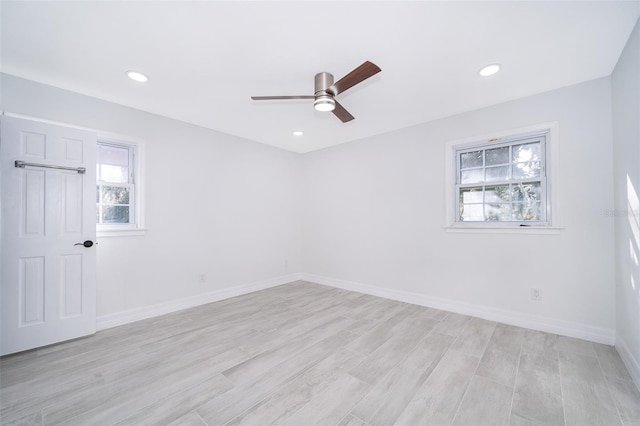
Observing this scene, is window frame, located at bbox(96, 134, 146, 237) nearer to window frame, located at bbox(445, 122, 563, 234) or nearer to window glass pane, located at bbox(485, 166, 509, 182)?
window frame, located at bbox(445, 122, 563, 234)

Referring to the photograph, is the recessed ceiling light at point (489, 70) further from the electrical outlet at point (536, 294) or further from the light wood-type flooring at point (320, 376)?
the light wood-type flooring at point (320, 376)

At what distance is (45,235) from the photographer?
8.73 feet

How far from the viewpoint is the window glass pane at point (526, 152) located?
121 inches

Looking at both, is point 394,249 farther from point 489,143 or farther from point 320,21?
point 320,21

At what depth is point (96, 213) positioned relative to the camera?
302 cm

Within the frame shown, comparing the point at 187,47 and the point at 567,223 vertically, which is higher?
the point at 187,47

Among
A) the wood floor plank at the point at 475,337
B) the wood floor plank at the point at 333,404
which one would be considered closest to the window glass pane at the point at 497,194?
the wood floor plank at the point at 475,337

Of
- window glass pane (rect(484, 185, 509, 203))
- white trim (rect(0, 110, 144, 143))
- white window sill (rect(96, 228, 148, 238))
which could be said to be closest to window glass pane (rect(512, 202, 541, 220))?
window glass pane (rect(484, 185, 509, 203))

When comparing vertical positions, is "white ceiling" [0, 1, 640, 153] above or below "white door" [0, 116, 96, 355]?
above

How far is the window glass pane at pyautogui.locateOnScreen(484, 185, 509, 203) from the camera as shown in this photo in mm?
3235

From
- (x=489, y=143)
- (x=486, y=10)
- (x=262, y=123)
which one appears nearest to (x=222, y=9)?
(x=486, y=10)

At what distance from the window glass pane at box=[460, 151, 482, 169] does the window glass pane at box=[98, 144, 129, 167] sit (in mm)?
4517

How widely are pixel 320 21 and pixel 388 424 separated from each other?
2765 millimetres

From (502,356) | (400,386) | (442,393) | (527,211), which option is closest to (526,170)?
(527,211)
